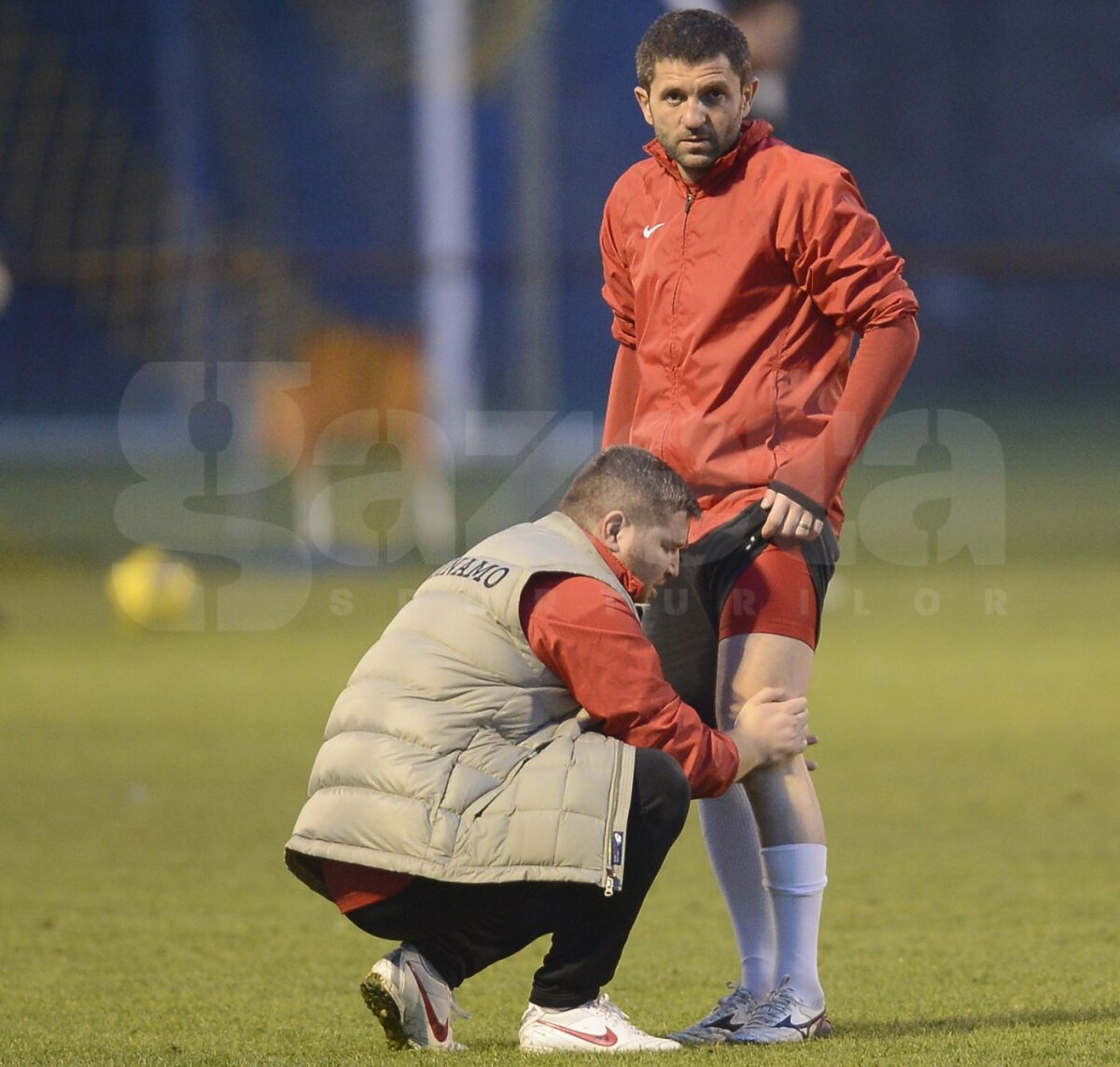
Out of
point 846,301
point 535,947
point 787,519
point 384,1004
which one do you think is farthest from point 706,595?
point 535,947

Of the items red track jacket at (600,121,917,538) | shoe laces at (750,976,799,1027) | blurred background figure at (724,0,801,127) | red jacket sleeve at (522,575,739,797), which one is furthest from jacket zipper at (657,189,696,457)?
blurred background figure at (724,0,801,127)

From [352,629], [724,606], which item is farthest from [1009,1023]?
[352,629]

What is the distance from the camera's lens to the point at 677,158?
12.3 ft

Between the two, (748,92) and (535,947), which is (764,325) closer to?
(748,92)

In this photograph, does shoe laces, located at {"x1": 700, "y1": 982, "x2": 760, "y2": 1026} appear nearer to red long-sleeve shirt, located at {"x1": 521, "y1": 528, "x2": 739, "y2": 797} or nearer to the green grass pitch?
the green grass pitch

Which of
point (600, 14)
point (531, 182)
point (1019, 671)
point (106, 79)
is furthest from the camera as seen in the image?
point (106, 79)

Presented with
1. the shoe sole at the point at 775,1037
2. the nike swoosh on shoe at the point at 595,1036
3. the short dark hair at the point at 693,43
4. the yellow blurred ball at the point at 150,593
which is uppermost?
the short dark hair at the point at 693,43

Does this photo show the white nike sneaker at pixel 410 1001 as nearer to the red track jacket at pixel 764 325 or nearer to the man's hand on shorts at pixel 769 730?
the man's hand on shorts at pixel 769 730

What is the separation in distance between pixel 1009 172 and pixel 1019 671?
1318 centimetres

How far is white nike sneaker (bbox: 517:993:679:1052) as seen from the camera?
11.1ft

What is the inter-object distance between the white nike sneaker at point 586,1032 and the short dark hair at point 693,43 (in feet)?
5.51

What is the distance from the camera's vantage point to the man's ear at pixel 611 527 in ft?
11.3

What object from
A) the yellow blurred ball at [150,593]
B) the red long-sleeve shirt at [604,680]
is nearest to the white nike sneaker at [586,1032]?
the red long-sleeve shirt at [604,680]

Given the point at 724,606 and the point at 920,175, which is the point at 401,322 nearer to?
the point at 920,175
